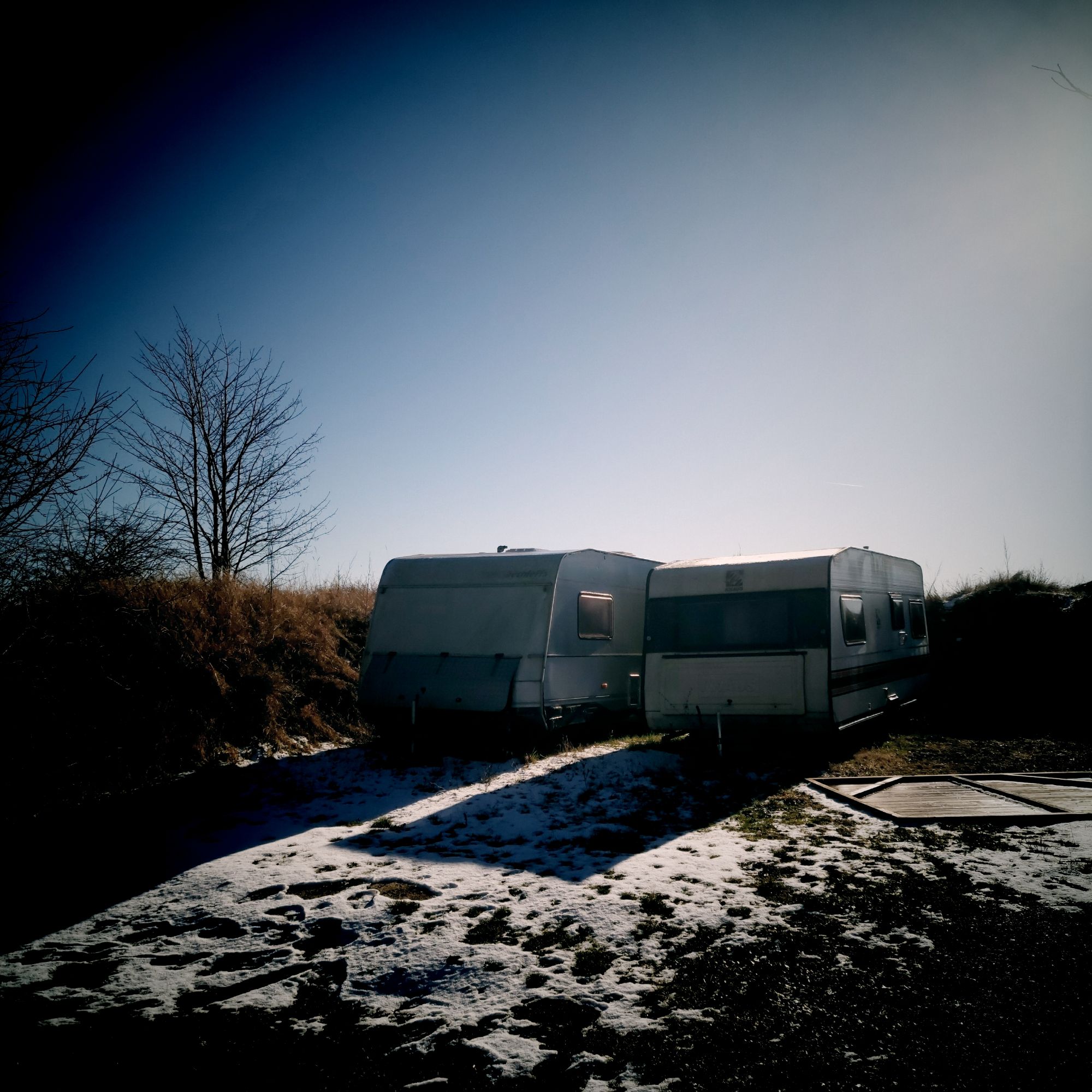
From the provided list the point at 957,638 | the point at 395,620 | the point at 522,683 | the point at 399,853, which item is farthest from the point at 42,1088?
the point at 957,638

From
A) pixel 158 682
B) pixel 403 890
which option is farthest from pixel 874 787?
pixel 158 682

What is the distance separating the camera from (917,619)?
1294 cm

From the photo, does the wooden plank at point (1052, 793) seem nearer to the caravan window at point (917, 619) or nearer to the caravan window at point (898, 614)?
the caravan window at point (898, 614)

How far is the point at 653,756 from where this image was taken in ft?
32.2

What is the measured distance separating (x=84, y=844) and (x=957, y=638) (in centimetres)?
1685

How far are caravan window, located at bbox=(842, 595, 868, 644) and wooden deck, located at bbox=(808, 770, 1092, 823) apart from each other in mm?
2037

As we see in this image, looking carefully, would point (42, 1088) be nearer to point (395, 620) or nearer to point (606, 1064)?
point (606, 1064)

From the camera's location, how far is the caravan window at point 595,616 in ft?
34.6

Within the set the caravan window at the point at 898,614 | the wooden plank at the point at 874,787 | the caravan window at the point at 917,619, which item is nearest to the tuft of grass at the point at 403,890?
the wooden plank at the point at 874,787

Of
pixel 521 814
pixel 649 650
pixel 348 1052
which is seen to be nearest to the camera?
pixel 348 1052

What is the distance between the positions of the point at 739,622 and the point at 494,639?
3.54 m

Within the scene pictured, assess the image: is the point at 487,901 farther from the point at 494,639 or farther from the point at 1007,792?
the point at 1007,792

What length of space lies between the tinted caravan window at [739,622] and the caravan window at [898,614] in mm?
3341

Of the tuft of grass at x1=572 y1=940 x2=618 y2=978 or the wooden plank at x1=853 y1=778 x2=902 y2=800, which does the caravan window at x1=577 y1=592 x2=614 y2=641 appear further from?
the tuft of grass at x1=572 y1=940 x2=618 y2=978
